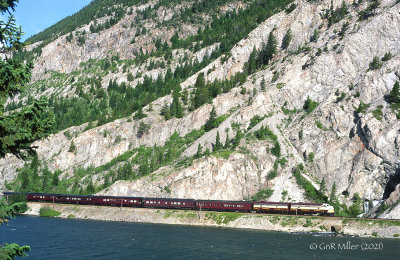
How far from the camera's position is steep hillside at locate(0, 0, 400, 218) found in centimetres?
8519

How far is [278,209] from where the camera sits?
73.8 meters

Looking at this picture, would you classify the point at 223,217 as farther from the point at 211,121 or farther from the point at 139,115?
the point at 139,115

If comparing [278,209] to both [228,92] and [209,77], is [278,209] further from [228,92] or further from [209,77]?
[209,77]

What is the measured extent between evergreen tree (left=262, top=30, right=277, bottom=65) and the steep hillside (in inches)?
18.1

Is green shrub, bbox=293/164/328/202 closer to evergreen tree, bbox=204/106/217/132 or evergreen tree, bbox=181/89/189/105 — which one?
evergreen tree, bbox=204/106/217/132

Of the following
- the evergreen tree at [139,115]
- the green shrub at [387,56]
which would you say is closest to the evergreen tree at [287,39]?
the green shrub at [387,56]

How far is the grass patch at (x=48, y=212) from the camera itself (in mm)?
86381

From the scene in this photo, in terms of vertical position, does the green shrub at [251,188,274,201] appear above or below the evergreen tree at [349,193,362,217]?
above

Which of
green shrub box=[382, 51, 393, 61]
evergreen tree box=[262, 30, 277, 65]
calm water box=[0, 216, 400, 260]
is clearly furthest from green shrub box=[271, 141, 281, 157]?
evergreen tree box=[262, 30, 277, 65]

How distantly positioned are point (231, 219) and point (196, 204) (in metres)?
10.1

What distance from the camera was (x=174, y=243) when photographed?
52.6 metres

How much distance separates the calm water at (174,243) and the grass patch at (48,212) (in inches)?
666

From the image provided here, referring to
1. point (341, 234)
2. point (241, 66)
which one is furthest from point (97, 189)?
point (241, 66)

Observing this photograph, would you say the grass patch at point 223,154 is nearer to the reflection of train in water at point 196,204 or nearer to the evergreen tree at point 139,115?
the reflection of train in water at point 196,204
